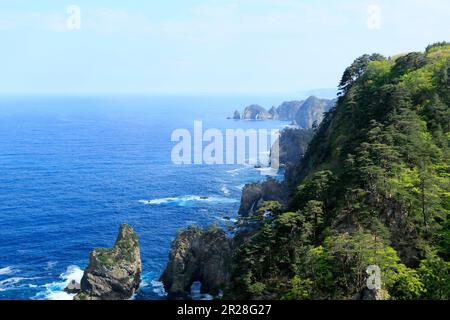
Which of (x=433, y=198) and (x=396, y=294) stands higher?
(x=433, y=198)

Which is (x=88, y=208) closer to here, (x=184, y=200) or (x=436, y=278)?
(x=184, y=200)

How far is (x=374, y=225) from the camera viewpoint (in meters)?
43.7

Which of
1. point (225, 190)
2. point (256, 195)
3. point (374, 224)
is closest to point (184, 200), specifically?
point (225, 190)

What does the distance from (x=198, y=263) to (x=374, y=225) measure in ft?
147

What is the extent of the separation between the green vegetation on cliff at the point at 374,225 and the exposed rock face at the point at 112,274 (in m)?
31.2

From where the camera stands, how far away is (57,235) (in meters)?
103

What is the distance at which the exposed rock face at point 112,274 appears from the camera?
7675 cm

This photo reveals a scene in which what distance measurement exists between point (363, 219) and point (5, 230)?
88238 millimetres

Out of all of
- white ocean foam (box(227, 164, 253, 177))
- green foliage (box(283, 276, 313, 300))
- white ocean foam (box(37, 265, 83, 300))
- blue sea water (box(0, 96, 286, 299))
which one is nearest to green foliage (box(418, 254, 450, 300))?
green foliage (box(283, 276, 313, 300))

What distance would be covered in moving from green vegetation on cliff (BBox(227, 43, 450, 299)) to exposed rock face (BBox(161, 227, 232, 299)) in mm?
25428

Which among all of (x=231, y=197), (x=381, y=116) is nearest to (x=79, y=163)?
(x=231, y=197)

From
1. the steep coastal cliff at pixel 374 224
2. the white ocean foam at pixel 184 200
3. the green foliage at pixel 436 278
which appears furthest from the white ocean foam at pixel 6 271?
the green foliage at pixel 436 278

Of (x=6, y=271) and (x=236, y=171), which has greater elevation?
(x=236, y=171)

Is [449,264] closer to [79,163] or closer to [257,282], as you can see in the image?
[257,282]
